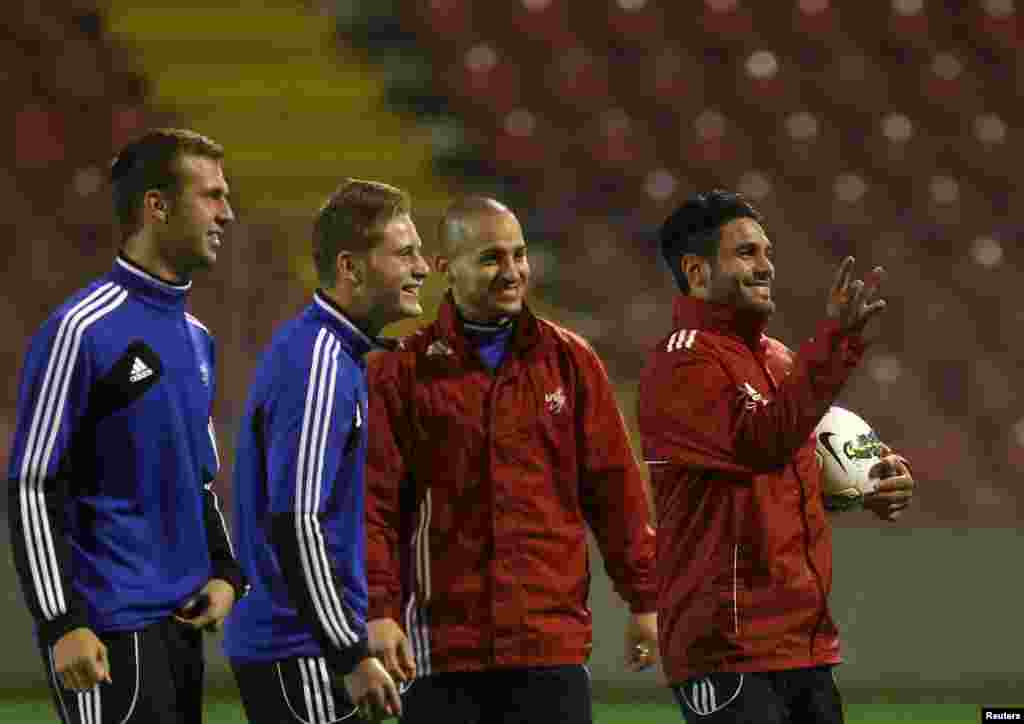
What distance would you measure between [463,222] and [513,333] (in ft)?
0.79

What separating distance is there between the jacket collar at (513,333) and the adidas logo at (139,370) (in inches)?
30.3

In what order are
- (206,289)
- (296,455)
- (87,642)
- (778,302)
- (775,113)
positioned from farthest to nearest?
(775,113)
(778,302)
(206,289)
(296,455)
(87,642)

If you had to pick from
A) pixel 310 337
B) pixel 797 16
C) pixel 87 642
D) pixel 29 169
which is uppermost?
pixel 797 16

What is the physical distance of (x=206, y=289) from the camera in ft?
25.5

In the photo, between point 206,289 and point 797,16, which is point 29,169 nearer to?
point 206,289

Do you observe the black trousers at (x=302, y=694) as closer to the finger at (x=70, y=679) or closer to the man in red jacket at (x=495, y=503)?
the man in red jacket at (x=495, y=503)

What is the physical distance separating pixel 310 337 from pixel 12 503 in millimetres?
623

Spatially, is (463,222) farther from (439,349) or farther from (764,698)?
(764,698)

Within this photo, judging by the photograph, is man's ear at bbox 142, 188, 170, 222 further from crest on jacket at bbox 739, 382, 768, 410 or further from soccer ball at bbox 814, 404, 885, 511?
soccer ball at bbox 814, 404, 885, 511

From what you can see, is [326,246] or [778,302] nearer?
[326,246]

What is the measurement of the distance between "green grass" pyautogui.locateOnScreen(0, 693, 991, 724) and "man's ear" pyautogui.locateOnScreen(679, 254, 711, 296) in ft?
10.3

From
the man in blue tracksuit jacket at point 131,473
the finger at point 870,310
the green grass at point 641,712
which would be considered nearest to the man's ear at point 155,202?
the man in blue tracksuit jacket at point 131,473

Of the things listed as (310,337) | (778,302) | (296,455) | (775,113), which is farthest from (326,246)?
(775,113)

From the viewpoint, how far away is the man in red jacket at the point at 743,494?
3666 millimetres
